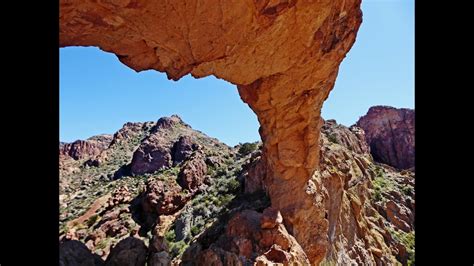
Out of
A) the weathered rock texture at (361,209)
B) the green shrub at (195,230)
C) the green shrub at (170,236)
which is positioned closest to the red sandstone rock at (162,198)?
the green shrub at (170,236)

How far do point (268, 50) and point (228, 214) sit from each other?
12367mm

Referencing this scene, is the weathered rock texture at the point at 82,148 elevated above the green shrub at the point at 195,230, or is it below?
above

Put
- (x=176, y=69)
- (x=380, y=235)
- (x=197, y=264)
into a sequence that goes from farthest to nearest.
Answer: (x=380, y=235) < (x=197, y=264) < (x=176, y=69)

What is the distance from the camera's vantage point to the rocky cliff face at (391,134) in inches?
1959

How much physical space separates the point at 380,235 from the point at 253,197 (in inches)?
405

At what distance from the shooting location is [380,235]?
24.8m

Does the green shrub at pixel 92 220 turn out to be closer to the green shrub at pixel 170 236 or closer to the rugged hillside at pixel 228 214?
the rugged hillside at pixel 228 214

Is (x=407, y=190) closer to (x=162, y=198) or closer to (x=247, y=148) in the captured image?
(x=247, y=148)

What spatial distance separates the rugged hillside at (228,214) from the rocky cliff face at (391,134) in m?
11.0
